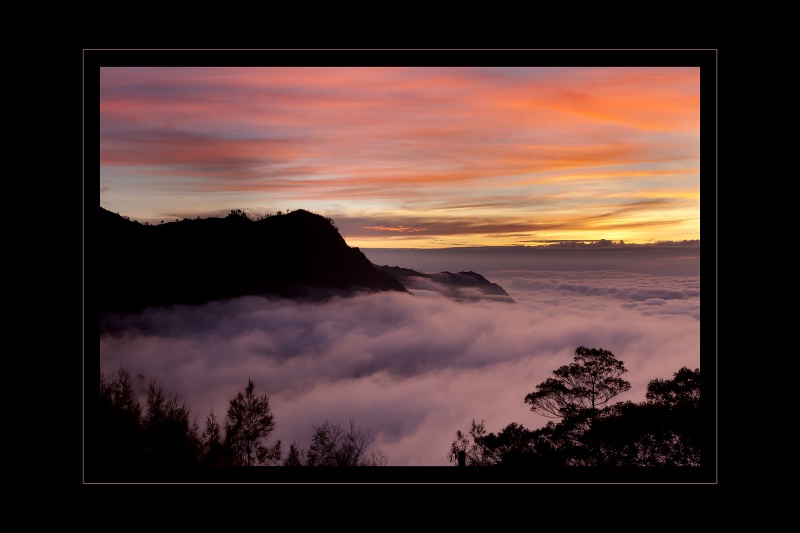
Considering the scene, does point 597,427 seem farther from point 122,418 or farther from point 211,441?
point 122,418

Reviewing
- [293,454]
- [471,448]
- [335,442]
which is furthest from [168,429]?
[471,448]

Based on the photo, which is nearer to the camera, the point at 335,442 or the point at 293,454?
A: the point at 293,454

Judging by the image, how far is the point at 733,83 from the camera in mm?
2877

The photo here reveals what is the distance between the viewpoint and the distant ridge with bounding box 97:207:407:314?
581 centimetres

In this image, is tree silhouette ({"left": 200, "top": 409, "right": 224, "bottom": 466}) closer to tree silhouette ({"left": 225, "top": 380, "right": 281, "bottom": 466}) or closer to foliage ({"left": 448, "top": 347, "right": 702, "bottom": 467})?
tree silhouette ({"left": 225, "top": 380, "right": 281, "bottom": 466})

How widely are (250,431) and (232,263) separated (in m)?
5.72

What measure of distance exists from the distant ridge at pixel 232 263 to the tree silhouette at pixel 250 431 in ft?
5.41

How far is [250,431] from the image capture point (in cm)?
437

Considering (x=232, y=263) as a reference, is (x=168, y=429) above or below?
below

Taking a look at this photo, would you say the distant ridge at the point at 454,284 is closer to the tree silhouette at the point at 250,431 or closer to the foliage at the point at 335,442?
the foliage at the point at 335,442

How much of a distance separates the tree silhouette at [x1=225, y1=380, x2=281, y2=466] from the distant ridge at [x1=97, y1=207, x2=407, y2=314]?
1.65 metres

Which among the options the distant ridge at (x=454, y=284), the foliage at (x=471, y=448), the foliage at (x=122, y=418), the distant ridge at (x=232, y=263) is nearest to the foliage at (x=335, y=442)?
the foliage at (x=471, y=448)

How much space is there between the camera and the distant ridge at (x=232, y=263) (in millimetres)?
5809
